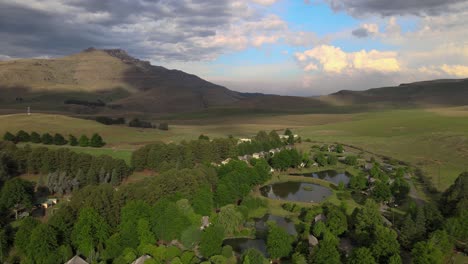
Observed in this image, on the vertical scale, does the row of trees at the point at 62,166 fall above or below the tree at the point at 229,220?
above

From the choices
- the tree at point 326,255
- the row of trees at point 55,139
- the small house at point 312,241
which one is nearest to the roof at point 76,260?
the tree at point 326,255

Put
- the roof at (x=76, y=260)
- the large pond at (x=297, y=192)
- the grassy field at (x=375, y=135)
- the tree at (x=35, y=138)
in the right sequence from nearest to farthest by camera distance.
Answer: the roof at (x=76, y=260), the large pond at (x=297, y=192), the grassy field at (x=375, y=135), the tree at (x=35, y=138)

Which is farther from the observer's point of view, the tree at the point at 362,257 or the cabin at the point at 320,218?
the cabin at the point at 320,218

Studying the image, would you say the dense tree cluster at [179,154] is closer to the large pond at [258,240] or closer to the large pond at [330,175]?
the large pond at [330,175]

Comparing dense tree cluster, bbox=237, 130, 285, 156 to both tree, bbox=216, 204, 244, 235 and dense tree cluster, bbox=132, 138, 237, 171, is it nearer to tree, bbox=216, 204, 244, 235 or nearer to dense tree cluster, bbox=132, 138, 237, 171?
dense tree cluster, bbox=132, 138, 237, 171

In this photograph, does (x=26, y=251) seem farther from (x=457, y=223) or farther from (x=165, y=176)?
(x=457, y=223)

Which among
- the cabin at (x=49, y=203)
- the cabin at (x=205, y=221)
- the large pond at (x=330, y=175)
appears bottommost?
the large pond at (x=330, y=175)

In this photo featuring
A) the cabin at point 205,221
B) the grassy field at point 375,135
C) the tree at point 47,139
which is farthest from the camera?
the tree at point 47,139
